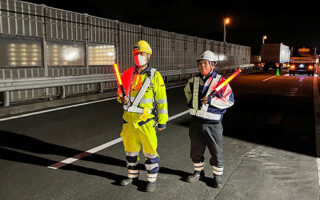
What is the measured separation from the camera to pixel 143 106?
12.9 feet

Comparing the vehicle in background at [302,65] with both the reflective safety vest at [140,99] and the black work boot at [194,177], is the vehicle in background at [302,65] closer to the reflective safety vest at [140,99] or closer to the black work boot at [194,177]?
the black work boot at [194,177]

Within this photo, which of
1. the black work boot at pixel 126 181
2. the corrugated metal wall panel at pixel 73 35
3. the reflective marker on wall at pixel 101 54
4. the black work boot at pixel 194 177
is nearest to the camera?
the black work boot at pixel 126 181

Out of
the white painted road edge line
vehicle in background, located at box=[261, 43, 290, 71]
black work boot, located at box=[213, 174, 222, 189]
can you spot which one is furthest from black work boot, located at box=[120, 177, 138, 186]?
vehicle in background, located at box=[261, 43, 290, 71]

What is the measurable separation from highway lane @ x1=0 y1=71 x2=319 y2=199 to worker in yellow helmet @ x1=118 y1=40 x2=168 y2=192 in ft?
1.60

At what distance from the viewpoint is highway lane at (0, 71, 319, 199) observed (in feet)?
12.8

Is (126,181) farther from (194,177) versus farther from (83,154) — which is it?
(83,154)

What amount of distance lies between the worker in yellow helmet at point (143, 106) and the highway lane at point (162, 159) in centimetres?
49

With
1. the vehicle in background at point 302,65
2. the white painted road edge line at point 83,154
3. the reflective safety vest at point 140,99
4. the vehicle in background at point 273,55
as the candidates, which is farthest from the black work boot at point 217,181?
Answer: the vehicle in background at point 273,55

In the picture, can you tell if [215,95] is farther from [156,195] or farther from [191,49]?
[191,49]

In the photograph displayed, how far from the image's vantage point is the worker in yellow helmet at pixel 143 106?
3875 millimetres

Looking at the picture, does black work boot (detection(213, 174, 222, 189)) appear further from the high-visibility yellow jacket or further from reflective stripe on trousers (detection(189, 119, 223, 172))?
the high-visibility yellow jacket

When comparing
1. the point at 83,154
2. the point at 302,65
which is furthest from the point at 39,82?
the point at 302,65

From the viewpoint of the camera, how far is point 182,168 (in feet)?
15.6

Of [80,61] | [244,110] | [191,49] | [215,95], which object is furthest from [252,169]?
[191,49]
